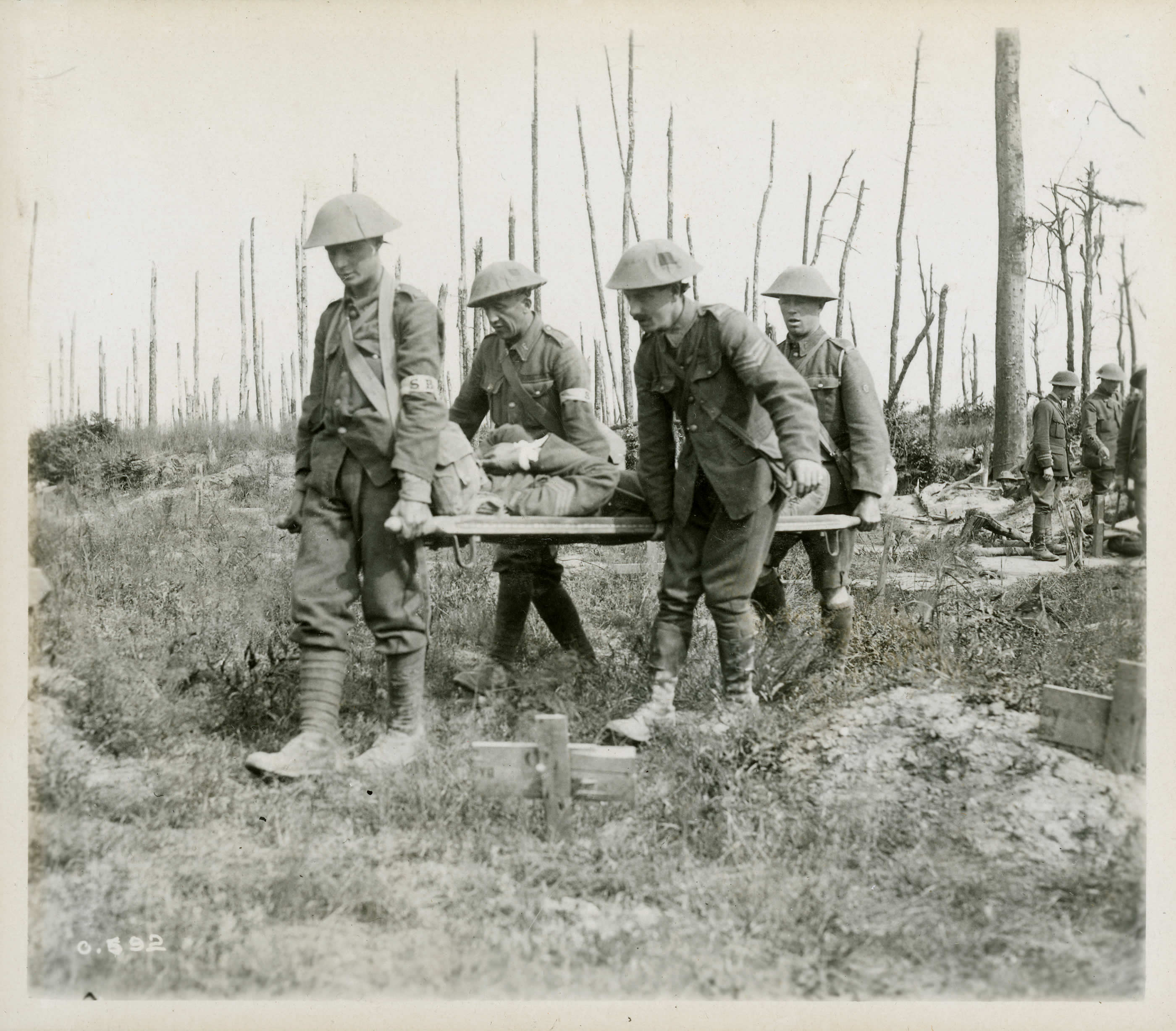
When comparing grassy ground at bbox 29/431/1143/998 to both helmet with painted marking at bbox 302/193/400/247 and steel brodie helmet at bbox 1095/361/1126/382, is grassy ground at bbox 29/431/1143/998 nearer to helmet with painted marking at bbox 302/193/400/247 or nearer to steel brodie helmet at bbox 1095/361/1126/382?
helmet with painted marking at bbox 302/193/400/247

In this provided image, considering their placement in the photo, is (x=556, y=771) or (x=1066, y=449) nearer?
(x=556, y=771)

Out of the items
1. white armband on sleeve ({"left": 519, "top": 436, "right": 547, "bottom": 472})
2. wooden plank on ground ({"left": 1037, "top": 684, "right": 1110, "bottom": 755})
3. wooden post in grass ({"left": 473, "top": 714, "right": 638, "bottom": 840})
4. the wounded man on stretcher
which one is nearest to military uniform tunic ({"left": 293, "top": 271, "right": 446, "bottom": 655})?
the wounded man on stretcher

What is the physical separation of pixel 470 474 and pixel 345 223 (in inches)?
Answer: 43.5

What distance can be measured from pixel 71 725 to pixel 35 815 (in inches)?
36.7

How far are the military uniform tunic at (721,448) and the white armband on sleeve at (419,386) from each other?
33.7 inches

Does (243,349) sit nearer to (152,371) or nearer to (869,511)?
(152,371)

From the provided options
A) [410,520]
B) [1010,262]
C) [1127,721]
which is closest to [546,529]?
[410,520]

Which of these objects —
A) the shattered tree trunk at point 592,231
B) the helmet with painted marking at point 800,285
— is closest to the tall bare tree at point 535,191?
the shattered tree trunk at point 592,231

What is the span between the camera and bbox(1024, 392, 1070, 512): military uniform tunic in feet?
34.0

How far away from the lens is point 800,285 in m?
5.29

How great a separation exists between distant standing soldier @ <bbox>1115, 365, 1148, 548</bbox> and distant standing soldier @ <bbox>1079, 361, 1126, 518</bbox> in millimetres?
4522

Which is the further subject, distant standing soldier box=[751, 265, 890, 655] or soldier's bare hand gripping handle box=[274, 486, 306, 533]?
distant standing soldier box=[751, 265, 890, 655]

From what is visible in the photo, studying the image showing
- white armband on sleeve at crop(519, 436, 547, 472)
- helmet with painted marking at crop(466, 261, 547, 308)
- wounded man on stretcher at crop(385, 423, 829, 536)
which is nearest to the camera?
wounded man on stretcher at crop(385, 423, 829, 536)

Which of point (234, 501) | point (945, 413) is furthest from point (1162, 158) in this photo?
point (945, 413)
